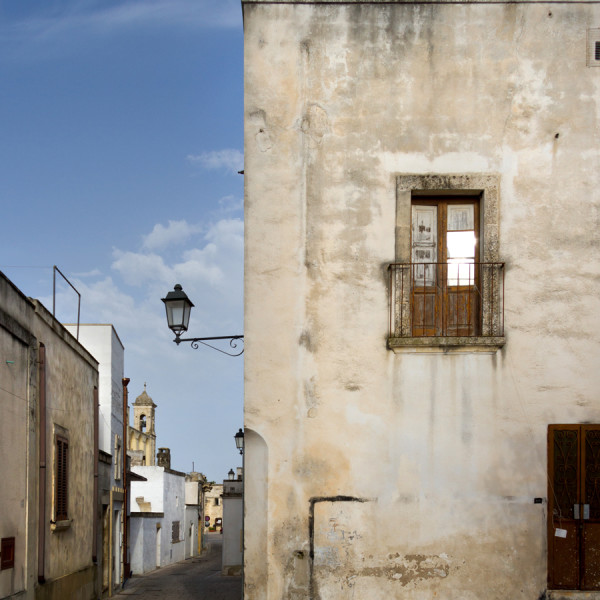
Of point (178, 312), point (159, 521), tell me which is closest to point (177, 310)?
point (178, 312)

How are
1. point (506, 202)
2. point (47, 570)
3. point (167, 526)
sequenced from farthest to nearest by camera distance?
point (167, 526) → point (47, 570) → point (506, 202)

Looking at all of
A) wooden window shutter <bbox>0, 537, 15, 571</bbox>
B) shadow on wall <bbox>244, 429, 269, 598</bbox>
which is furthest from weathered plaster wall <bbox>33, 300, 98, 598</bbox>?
shadow on wall <bbox>244, 429, 269, 598</bbox>

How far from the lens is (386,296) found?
782 centimetres

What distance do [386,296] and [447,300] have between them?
24.0 inches

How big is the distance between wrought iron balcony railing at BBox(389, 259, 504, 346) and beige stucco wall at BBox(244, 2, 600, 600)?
0.13 m

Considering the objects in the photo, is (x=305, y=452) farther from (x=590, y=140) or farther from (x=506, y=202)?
(x=590, y=140)

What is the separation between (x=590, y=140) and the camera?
792 cm

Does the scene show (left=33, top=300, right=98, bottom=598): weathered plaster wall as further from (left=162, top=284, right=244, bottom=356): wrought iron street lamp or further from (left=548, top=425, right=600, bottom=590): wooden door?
(left=548, top=425, right=600, bottom=590): wooden door

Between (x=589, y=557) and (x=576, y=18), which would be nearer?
(x=589, y=557)

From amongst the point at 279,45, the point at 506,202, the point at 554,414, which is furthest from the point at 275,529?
the point at 279,45

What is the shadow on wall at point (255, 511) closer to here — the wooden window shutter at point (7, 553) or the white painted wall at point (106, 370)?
the wooden window shutter at point (7, 553)

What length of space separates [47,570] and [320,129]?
27.5ft

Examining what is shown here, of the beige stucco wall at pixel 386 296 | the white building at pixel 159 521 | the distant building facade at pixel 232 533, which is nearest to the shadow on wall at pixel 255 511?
the beige stucco wall at pixel 386 296

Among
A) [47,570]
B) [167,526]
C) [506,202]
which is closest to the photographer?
[506,202]
